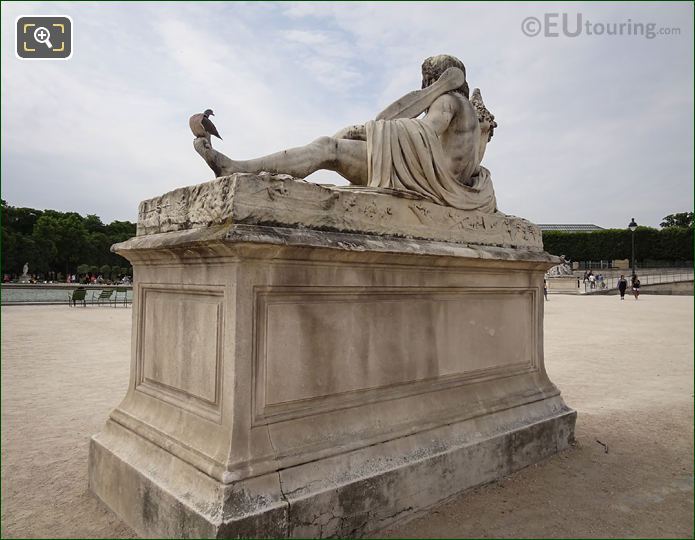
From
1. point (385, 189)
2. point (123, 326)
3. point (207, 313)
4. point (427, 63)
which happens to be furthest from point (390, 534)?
point (123, 326)

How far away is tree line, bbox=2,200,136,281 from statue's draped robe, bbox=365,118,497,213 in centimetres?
4241

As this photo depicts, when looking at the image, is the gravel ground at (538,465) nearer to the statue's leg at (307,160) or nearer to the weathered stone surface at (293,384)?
the weathered stone surface at (293,384)

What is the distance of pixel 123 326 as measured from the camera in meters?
12.9

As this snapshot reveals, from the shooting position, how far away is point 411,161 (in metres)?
3.75

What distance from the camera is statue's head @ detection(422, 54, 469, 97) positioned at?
439 centimetres

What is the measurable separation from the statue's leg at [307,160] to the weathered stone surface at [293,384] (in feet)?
1.49

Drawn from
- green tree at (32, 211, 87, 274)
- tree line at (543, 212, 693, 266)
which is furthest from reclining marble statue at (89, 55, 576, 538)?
tree line at (543, 212, 693, 266)

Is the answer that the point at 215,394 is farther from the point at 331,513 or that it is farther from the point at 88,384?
the point at 88,384

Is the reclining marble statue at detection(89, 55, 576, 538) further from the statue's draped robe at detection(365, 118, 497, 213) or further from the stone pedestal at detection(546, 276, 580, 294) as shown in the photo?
the stone pedestal at detection(546, 276, 580, 294)

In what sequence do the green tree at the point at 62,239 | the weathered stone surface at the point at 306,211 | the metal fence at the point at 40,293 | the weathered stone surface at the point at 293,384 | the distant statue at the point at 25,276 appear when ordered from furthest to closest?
the green tree at the point at 62,239 → the distant statue at the point at 25,276 → the metal fence at the point at 40,293 → the weathered stone surface at the point at 306,211 → the weathered stone surface at the point at 293,384

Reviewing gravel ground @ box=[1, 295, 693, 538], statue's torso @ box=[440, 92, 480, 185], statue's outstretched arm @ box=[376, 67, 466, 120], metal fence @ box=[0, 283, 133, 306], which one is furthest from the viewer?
metal fence @ box=[0, 283, 133, 306]

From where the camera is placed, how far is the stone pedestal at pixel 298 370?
2553 mm

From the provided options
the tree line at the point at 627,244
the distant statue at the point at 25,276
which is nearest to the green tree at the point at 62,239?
the distant statue at the point at 25,276

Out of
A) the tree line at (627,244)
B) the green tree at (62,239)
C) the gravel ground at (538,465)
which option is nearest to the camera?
the gravel ground at (538,465)
